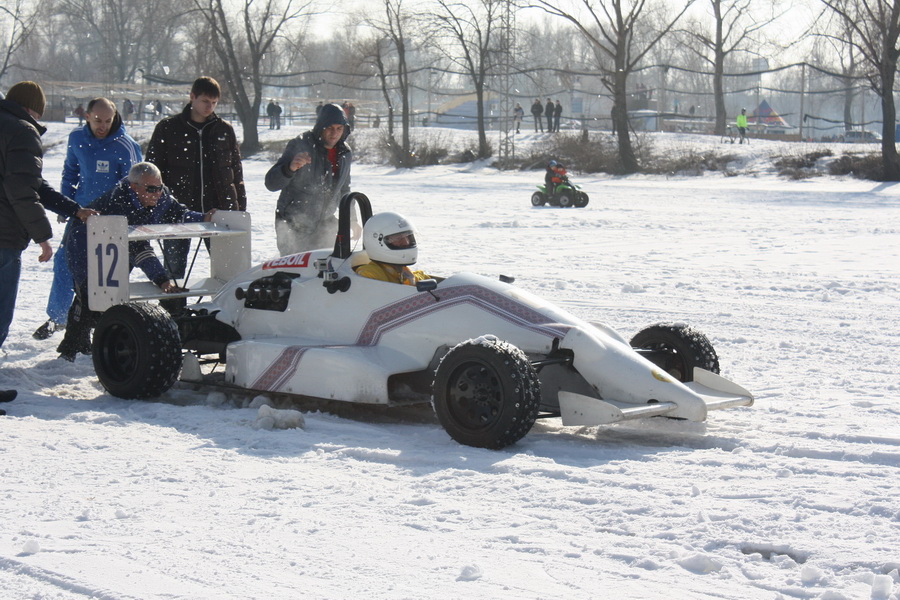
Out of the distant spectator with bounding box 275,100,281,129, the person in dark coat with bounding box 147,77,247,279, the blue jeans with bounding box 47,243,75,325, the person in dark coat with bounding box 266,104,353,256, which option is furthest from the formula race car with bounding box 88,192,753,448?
the distant spectator with bounding box 275,100,281,129

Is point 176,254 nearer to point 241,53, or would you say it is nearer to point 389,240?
point 389,240

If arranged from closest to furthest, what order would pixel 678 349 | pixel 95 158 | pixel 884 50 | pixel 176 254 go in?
pixel 678 349, pixel 95 158, pixel 176 254, pixel 884 50

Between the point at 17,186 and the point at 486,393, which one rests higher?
the point at 17,186

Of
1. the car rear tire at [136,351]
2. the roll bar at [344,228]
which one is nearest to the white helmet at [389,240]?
the roll bar at [344,228]

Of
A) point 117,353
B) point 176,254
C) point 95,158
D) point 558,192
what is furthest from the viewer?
point 558,192

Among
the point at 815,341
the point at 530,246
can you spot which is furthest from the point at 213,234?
the point at 530,246

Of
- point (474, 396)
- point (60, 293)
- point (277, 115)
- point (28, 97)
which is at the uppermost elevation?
point (277, 115)

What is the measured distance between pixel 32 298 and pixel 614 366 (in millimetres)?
6951

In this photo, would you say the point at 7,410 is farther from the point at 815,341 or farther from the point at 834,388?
the point at 815,341

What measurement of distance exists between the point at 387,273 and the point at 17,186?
229 centimetres

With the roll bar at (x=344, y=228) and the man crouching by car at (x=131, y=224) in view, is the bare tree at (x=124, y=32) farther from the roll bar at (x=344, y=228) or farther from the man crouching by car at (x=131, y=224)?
the roll bar at (x=344, y=228)

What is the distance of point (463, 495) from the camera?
188 inches

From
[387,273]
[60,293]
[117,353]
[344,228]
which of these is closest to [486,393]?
[387,273]

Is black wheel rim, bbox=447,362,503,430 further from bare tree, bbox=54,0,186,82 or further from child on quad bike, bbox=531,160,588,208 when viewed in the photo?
bare tree, bbox=54,0,186,82
